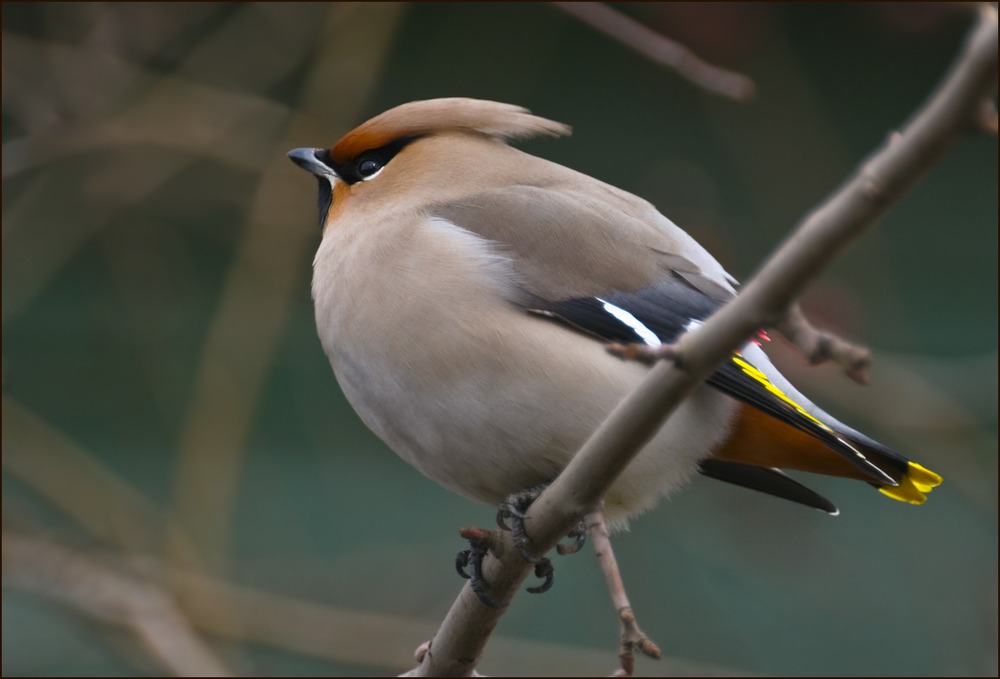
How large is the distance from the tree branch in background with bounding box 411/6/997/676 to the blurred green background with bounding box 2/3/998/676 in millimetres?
2560

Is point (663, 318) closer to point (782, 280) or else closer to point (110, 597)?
point (782, 280)

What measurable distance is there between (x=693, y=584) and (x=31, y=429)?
9.01 ft

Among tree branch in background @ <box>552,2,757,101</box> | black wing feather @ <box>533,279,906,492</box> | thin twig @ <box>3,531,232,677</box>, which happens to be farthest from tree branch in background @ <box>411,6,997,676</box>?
thin twig @ <box>3,531,232,677</box>

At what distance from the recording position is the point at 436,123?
3.46m

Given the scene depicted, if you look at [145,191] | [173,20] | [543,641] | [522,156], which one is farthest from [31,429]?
[522,156]

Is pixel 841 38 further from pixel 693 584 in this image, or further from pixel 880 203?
pixel 880 203

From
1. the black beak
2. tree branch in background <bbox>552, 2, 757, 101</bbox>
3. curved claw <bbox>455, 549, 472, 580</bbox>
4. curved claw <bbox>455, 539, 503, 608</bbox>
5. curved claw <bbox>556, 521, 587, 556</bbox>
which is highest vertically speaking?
tree branch in background <bbox>552, 2, 757, 101</bbox>

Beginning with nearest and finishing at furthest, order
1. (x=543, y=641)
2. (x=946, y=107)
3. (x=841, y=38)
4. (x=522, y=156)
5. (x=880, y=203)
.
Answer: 1. (x=946, y=107)
2. (x=880, y=203)
3. (x=522, y=156)
4. (x=543, y=641)
5. (x=841, y=38)

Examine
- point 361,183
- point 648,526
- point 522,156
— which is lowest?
point 648,526

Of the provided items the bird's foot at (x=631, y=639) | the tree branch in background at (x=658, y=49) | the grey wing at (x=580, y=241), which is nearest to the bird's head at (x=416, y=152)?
the grey wing at (x=580, y=241)

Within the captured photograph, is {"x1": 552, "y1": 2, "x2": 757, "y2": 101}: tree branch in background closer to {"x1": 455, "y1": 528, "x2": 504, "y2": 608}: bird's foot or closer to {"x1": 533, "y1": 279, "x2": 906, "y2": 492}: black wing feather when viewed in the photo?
{"x1": 533, "y1": 279, "x2": 906, "y2": 492}: black wing feather

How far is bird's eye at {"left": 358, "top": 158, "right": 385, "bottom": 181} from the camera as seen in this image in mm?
3498

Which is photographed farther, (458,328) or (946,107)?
(458,328)

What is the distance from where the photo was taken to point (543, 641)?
559 centimetres
